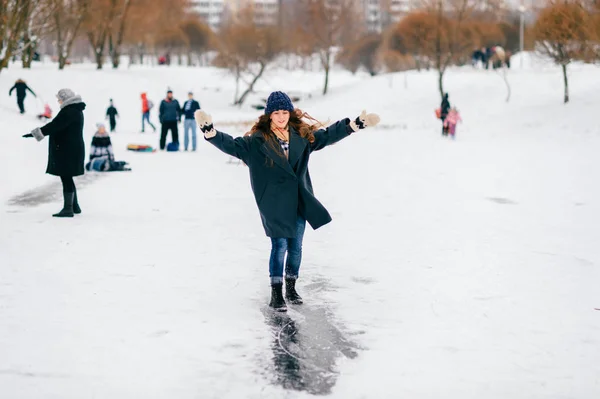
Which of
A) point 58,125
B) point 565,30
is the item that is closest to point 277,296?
point 58,125

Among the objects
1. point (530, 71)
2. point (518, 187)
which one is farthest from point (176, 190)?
point (530, 71)

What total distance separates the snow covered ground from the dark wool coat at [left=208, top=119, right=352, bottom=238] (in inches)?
25.8

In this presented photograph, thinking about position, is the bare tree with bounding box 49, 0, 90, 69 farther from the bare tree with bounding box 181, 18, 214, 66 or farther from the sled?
the bare tree with bounding box 181, 18, 214, 66

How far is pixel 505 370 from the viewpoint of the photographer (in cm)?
436

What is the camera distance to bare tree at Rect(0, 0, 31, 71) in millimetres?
24922

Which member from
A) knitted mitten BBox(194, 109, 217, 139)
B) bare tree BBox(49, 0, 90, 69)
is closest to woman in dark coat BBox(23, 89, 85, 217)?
knitted mitten BBox(194, 109, 217, 139)

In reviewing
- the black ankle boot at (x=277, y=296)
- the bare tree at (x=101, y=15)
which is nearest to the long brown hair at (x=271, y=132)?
the black ankle boot at (x=277, y=296)

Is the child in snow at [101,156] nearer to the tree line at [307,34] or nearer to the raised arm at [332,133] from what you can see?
the raised arm at [332,133]

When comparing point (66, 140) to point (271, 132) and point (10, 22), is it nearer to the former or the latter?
point (271, 132)

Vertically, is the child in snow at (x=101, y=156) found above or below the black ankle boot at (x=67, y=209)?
above

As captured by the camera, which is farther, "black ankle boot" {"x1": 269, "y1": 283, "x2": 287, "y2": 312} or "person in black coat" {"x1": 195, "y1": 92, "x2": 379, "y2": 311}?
"black ankle boot" {"x1": 269, "y1": 283, "x2": 287, "y2": 312}

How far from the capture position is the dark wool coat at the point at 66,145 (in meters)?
9.13

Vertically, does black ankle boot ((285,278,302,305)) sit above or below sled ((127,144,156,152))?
below

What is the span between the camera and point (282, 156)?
213 inches
